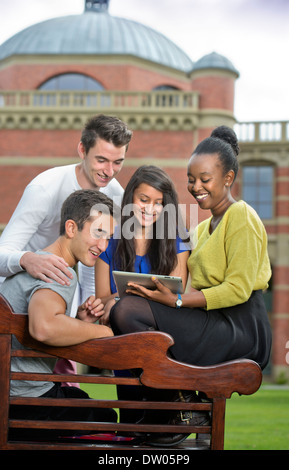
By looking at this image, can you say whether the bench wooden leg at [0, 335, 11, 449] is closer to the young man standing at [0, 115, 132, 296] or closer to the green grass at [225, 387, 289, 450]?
the young man standing at [0, 115, 132, 296]

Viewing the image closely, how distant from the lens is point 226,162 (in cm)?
200

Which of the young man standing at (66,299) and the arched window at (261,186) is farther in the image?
the arched window at (261,186)

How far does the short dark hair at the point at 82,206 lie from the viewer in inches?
72.4

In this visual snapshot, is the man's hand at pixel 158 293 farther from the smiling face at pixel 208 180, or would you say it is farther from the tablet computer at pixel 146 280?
the smiling face at pixel 208 180

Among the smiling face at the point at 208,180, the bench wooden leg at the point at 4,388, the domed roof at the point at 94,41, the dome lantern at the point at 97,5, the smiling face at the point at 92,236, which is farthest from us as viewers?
the dome lantern at the point at 97,5

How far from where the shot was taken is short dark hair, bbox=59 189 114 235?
1839 millimetres

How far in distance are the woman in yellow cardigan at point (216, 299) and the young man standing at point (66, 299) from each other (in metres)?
0.15

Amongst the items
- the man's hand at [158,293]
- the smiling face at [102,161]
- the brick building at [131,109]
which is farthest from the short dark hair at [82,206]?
the brick building at [131,109]

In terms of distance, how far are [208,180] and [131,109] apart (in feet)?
46.5

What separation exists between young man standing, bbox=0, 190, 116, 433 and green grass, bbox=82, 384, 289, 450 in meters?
4.14

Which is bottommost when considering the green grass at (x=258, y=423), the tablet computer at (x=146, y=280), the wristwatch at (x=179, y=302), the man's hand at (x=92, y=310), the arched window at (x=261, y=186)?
the green grass at (x=258, y=423)

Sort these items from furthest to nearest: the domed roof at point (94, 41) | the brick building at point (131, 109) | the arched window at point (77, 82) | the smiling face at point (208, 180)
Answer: the domed roof at point (94, 41) → the arched window at point (77, 82) → the brick building at point (131, 109) → the smiling face at point (208, 180)

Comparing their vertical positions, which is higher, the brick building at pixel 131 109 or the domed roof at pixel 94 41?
the domed roof at pixel 94 41
